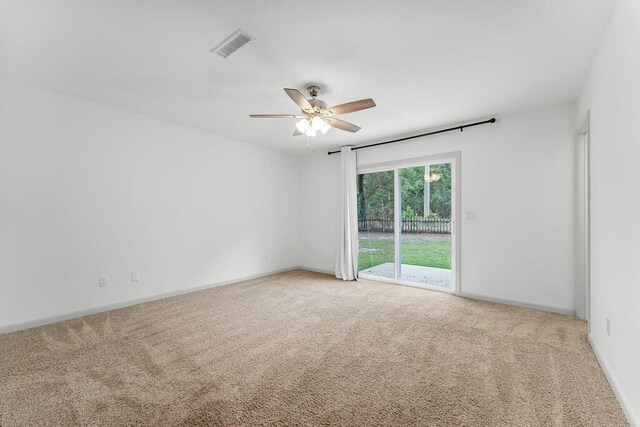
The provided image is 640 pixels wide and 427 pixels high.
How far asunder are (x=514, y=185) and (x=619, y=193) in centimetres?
196

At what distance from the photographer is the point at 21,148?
2.89 m

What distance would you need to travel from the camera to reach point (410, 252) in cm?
480

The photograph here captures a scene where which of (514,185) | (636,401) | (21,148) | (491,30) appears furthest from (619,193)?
(21,148)

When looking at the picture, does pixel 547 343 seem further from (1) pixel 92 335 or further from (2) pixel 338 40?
(1) pixel 92 335

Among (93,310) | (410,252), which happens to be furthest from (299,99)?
(93,310)

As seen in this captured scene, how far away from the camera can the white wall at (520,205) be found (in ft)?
11.0

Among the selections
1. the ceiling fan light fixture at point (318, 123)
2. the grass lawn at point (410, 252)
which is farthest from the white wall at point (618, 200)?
the ceiling fan light fixture at point (318, 123)

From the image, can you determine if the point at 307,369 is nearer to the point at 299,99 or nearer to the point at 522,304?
the point at 299,99

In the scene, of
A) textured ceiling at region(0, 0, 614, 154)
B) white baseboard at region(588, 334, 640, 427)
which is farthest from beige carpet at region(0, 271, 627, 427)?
textured ceiling at region(0, 0, 614, 154)

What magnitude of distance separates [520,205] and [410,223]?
159cm

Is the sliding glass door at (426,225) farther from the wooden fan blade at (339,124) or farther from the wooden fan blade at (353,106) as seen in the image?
the wooden fan blade at (353,106)

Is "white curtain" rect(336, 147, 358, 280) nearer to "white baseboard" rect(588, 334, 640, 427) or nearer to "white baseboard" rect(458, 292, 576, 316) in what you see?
"white baseboard" rect(458, 292, 576, 316)

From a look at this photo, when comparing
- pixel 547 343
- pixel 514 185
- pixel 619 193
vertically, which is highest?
pixel 514 185

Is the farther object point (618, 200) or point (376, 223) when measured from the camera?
point (376, 223)
